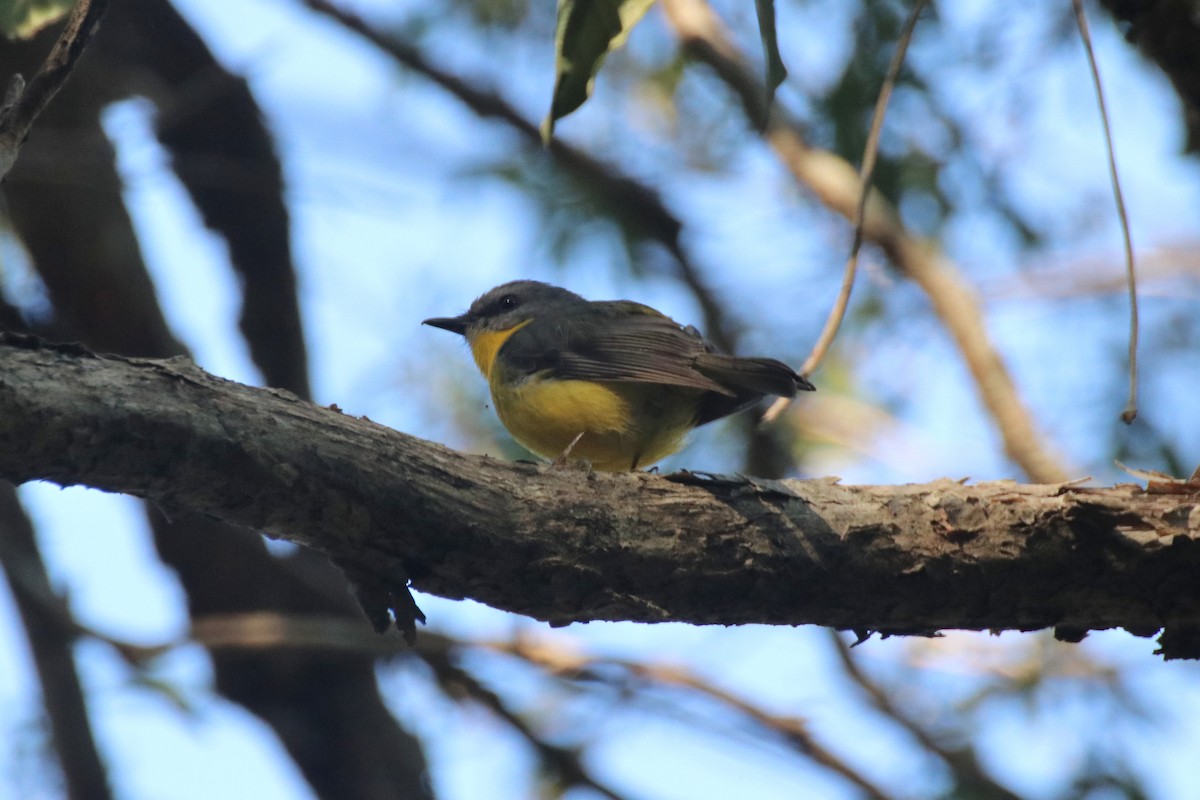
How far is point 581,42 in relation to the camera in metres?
2.93

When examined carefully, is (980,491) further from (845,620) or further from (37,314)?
(37,314)

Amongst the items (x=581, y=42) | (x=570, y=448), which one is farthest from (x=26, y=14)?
(x=570, y=448)

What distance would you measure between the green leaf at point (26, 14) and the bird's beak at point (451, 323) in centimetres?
350

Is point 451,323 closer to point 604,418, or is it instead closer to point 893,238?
point 604,418

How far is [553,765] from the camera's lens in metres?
5.80

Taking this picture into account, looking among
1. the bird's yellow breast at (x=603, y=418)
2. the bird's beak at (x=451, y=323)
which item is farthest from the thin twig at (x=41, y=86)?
the bird's beak at (x=451, y=323)

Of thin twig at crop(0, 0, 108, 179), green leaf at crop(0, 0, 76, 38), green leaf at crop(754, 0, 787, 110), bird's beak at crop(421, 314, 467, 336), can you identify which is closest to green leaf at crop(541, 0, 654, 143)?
green leaf at crop(754, 0, 787, 110)

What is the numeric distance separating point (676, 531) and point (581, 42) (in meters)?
1.28

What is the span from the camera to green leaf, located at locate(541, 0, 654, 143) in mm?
2918

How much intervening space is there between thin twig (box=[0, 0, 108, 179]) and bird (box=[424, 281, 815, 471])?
254 centimetres

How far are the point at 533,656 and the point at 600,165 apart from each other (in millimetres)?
2764

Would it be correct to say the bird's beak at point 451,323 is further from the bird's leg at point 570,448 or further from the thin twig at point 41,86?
the thin twig at point 41,86

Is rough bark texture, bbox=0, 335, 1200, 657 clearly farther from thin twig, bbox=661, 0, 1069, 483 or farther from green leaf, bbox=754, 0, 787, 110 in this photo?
thin twig, bbox=661, 0, 1069, 483

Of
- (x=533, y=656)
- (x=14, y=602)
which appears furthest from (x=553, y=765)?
(x=14, y=602)
